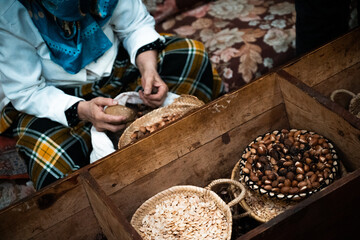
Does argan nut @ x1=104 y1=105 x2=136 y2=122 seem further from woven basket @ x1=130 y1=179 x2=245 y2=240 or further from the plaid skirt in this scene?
woven basket @ x1=130 y1=179 x2=245 y2=240

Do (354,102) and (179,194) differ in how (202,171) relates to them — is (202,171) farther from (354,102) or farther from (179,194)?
(354,102)

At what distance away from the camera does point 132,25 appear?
1889mm

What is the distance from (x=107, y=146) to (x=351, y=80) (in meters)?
0.99

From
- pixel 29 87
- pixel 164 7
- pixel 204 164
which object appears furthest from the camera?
pixel 164 7

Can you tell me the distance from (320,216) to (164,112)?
75cm

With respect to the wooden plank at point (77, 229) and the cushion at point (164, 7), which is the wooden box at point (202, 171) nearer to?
the wooden plank at point (77, 229)

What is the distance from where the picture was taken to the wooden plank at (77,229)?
1365 millimetres

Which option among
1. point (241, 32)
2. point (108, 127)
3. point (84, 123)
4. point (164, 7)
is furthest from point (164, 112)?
point (164, 7)

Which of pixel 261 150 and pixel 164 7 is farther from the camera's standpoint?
pixel 164 7

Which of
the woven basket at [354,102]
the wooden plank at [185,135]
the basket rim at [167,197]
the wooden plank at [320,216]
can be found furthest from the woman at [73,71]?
the wooden plank at [320,216]

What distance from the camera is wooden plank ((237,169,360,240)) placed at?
105 centimetres

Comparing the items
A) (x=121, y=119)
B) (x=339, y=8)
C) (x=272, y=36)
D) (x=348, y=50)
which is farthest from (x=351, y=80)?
(x=121, y=119)

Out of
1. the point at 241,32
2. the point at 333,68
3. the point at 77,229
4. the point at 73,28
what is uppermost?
the point at 73,28

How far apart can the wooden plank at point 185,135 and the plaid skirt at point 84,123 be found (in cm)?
33
